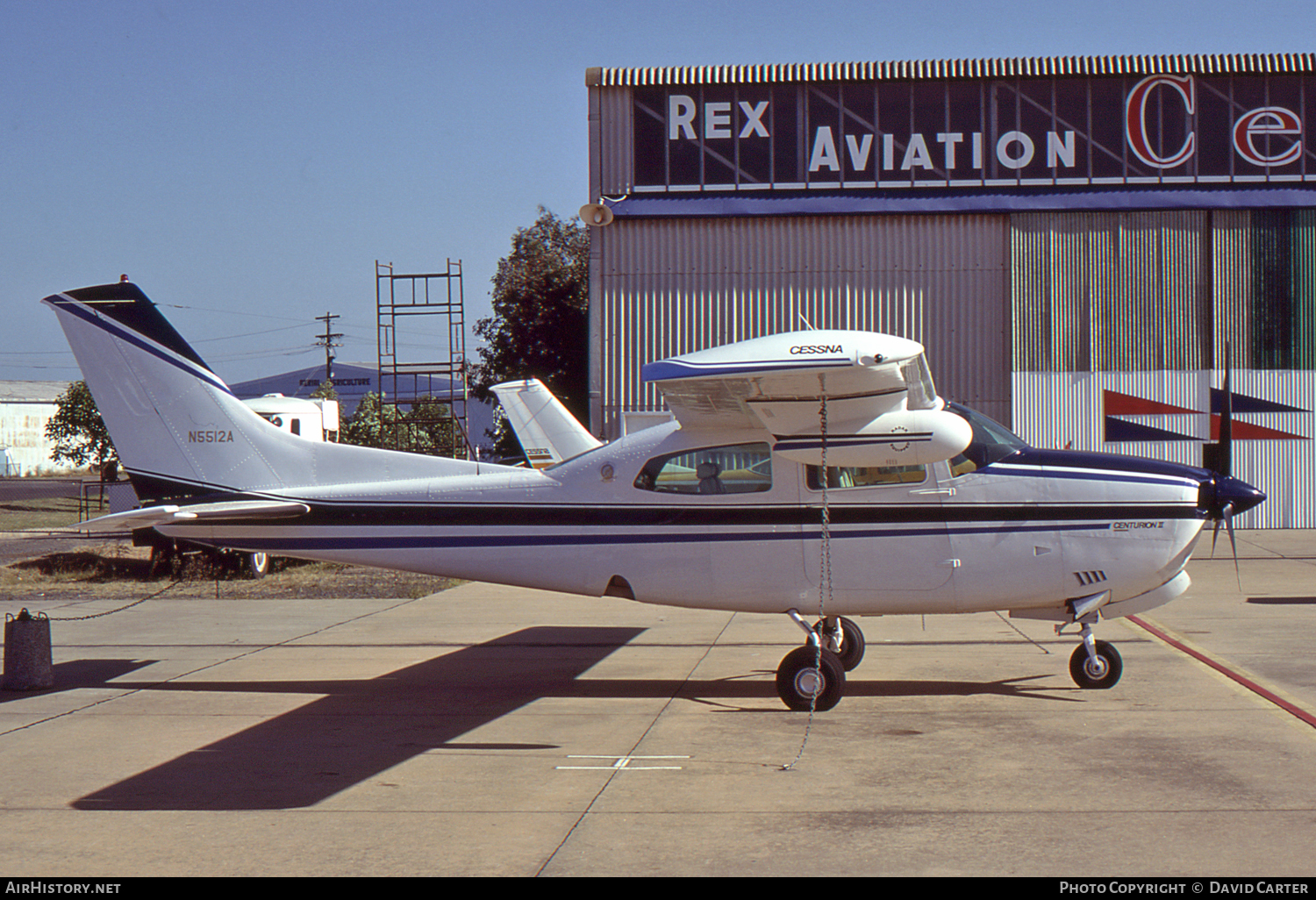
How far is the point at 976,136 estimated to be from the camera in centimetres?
2375

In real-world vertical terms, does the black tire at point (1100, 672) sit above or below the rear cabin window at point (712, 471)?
below

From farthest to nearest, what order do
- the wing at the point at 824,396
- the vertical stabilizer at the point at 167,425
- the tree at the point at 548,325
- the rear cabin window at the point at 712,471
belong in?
the tree at the point at 548,325 < the vertical stabilizer at the point at 167,425 < the rear cabin window at the point at 712,471 < the wing at the point at 824,396

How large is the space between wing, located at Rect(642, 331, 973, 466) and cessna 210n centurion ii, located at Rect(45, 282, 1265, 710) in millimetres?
23

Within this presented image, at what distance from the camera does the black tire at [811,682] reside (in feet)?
28.3

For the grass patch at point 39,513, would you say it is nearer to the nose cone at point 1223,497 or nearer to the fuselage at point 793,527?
the fuselage at point 793,527

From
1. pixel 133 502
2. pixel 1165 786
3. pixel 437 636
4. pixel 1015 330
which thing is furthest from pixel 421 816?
pixel 1015 330

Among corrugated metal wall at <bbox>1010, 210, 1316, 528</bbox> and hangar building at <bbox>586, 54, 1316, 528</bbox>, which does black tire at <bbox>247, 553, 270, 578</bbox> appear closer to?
hangar building at <bbox>586, 54, 1316, 528</bbox>

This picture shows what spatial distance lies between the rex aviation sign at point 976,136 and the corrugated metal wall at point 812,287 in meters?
0.81

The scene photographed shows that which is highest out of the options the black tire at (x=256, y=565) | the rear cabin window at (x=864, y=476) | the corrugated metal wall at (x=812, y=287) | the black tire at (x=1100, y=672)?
the corrugated metal wall at (x=812, y=287)

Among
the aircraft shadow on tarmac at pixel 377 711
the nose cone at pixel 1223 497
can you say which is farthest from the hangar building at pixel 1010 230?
the nose cone at pixel 1223 497

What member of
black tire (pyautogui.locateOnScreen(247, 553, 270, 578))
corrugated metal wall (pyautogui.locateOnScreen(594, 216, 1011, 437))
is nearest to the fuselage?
black tire (pyautogui.locateOnScreen(247, 553, 270, 578))

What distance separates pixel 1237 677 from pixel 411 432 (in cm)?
2052

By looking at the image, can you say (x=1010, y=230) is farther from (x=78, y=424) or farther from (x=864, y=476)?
(x=78, y=424)

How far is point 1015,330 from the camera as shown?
23500 mm
